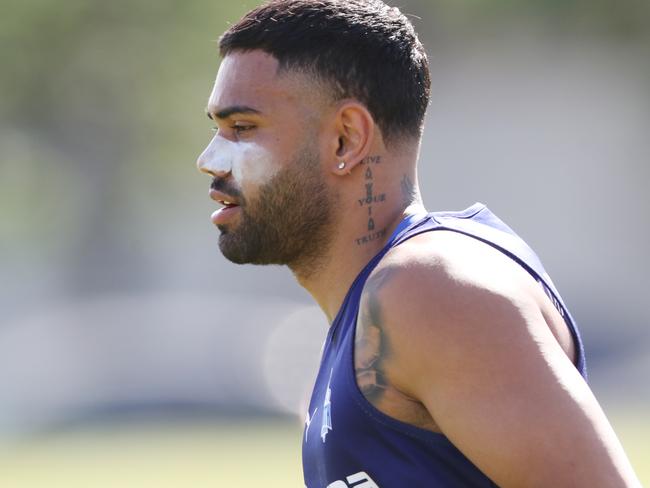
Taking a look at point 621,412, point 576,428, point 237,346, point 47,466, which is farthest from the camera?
point 237,346

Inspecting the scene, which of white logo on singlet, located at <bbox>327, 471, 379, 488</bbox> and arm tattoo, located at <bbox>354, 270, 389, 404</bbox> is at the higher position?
arm tattoo, located at <bbox>354, 270, 389, 404</bbox>

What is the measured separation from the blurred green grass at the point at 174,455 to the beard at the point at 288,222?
9254mm

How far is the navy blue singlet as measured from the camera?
9.71 feet

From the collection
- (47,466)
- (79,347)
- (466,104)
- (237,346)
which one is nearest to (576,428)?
(47,466)

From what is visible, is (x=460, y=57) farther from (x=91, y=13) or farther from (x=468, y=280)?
(x=468, y=280)

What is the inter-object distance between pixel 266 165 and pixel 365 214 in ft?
1.10

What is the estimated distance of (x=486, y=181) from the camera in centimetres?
3012

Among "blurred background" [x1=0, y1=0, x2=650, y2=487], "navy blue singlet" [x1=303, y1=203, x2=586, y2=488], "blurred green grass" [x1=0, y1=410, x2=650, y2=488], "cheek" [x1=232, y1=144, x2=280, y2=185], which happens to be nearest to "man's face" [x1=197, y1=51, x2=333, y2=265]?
"cheek" [x1=232, y1=144, x2=280, y2=185]

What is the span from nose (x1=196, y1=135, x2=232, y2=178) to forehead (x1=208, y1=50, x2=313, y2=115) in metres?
0.12

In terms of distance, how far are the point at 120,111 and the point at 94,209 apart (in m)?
2.37

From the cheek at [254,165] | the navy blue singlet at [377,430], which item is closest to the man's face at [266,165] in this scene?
the cheek at [254,165]

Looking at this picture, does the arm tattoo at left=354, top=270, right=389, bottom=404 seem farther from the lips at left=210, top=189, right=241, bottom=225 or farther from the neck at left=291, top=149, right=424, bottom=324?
the lips at left=210, top=189, right=241, bottom=225

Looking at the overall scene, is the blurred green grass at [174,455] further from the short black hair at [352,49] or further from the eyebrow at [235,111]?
the eyebrow at [235,111]

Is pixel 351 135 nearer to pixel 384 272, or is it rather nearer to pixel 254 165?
pixel 254 165
